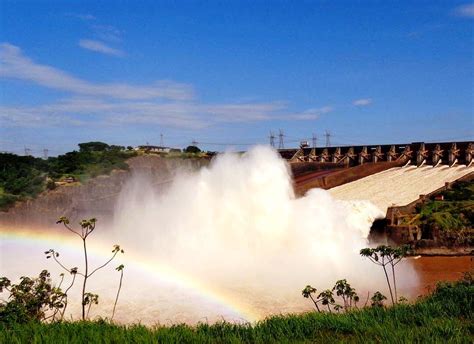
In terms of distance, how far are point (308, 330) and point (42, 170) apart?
49911 mm

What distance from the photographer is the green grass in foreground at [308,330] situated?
6238mm

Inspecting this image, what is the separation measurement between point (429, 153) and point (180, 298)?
37207 mm

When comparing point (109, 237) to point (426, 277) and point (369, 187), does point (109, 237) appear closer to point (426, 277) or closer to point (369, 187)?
point (426, 277)

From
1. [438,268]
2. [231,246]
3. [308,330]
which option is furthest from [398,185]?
[308,330]

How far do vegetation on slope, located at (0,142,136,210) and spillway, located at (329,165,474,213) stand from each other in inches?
933

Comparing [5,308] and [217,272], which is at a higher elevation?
→ [5,308]

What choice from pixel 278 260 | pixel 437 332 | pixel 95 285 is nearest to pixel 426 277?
pixel 278 260

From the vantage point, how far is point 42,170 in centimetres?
5188

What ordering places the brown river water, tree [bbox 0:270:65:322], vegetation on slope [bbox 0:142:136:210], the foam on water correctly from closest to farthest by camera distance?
tree [bbox 0:270:65:322], the foam on water, the brown river water, vegetation on slope [bbox 0:142:136:210]

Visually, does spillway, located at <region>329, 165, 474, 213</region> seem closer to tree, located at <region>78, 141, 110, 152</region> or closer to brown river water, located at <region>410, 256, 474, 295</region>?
brown river water, located at <region>410, 256, 474, 295</region>

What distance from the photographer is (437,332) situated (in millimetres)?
6344

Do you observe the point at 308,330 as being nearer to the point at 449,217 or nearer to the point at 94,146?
the point at 449,217

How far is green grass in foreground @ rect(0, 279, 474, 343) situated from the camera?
20.5 feet

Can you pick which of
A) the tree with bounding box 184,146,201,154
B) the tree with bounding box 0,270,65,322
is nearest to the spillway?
the tree with bounding box 0,270,65,322
